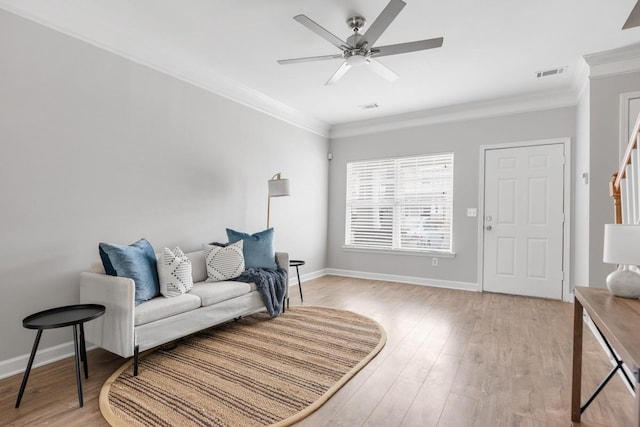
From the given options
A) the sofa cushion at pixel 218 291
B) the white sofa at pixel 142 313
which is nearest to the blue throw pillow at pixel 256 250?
the sofa cushion at pixel 218 291

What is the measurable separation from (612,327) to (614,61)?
3473 mm

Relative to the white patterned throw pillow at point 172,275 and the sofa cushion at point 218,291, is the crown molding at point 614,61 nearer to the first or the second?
the sofa cushion at point 218,291

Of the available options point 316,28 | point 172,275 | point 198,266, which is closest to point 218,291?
point 172,275

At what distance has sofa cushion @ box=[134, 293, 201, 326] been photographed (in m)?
2.39

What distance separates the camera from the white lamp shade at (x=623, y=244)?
160 centimetres

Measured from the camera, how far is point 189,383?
7.27 ft

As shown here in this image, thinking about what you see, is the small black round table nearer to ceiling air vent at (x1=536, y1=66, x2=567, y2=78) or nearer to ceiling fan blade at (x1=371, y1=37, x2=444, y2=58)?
ceiling fan blade at (x1=371, y1=37, x2=444, y2=58)

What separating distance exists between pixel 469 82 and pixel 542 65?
76 cm

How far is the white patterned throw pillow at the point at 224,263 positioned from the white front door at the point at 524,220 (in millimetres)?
3590

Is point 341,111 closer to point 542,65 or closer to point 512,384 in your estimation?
point 542,65

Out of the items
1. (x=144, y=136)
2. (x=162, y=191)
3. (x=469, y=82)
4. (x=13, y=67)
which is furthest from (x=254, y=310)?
(x=469, y=82)

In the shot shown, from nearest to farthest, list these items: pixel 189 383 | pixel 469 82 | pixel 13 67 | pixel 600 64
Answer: pixel 189 383, pixel 13 67, pixel 600 64, pixel 469 82

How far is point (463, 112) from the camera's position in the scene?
16.5 feet

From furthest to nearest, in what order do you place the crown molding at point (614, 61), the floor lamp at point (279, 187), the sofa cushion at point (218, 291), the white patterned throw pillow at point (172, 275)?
1. the floor lamp at point (279, 187)
2. the crown molding at point (614, 61)
3. the sofa cushion at point (218, 291)
4. the white patterned throw pillow at point (172, 275)
